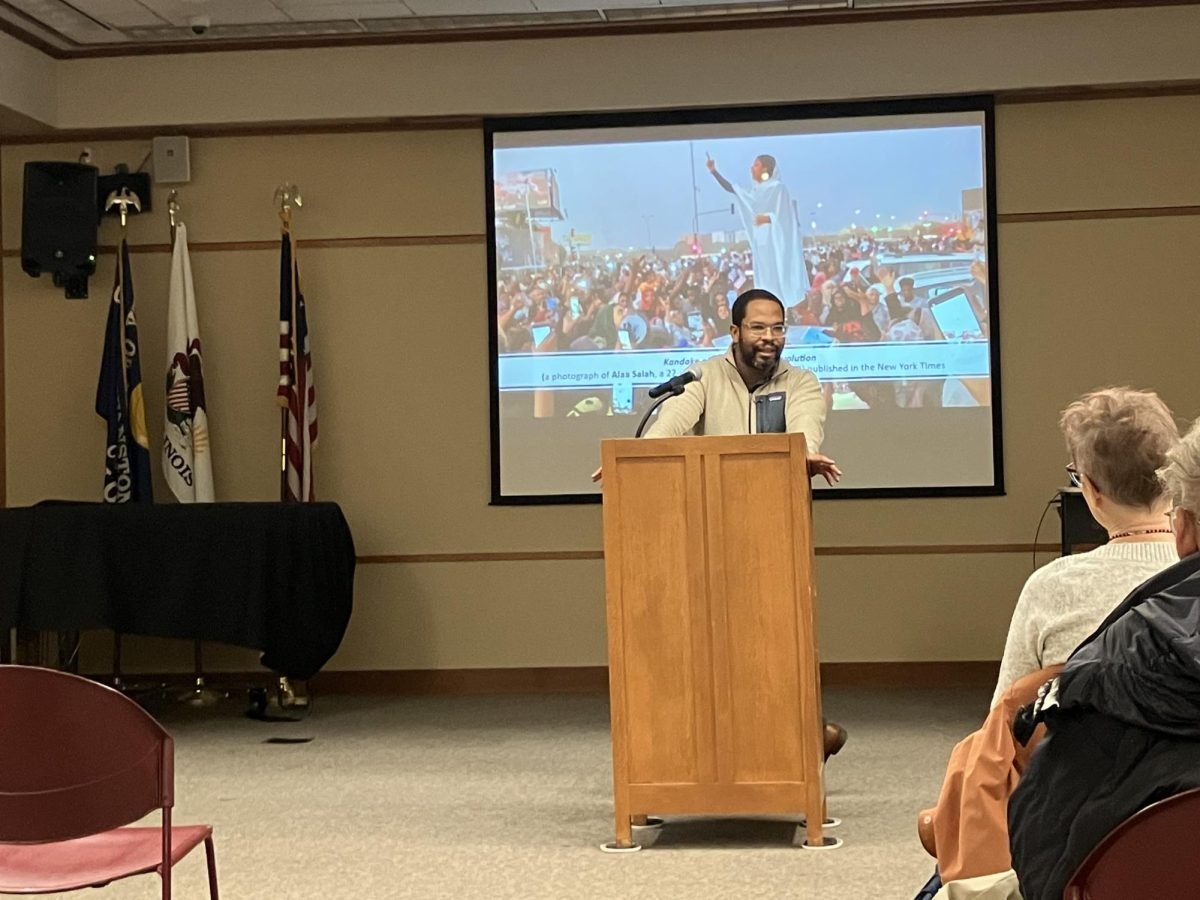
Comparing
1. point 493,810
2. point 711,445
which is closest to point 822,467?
point 711,445

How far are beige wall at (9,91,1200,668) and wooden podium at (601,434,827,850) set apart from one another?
3090 mm

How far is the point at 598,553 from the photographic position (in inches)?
277

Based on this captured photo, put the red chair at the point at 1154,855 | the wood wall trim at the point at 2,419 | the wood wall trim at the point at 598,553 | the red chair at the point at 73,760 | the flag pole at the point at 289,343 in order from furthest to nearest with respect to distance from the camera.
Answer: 1. the wood wall trim at the point at 2,419
2. the wood wall trim at the point at 598,553
3. the flag pole at the point at 289,343
4. the red chair at the point at 73,760
5. the red chair at the point at 1154,855

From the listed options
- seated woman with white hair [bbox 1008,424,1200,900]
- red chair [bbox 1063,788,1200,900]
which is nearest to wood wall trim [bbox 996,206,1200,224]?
seated woman with white hair [bbox 1008,424,1200,900]

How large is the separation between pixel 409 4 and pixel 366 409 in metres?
1.88

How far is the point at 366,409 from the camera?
712 cm

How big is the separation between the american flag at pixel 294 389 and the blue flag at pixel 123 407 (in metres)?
0.67

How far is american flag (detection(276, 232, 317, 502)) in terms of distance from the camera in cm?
684

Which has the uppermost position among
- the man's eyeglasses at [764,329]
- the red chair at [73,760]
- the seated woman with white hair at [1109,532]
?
the man's eyeglasses at [764,329]

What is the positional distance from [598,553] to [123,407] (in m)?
2.31

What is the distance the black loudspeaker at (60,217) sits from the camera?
22.9ft

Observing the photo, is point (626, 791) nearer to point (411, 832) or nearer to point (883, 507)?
point (411, 832)

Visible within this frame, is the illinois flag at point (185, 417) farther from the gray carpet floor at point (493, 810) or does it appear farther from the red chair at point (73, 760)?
the red chair at point (73, 760)

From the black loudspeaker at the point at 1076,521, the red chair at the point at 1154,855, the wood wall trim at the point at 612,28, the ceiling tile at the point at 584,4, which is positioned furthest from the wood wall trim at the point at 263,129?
the red chair at the point at 1154,855
